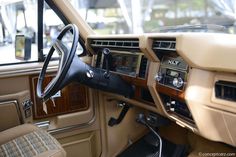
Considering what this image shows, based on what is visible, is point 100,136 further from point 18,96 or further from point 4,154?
point 4,154

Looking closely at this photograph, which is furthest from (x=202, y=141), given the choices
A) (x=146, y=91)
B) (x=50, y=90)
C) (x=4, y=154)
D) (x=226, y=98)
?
(x=4, y=154)

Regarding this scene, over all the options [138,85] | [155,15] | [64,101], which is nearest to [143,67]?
[138,85]

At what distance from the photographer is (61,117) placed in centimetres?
214

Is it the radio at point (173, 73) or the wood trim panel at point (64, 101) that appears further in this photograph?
the wood trim panel at point (64, 101)

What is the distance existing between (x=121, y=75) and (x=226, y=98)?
2.69ft

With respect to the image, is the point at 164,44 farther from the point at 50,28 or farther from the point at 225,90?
the point at 50,28

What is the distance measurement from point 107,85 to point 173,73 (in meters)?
0.50

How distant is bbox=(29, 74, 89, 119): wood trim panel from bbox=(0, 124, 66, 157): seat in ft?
0.82

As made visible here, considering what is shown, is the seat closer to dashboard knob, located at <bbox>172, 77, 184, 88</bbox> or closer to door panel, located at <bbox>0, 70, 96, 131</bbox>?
door panel, located at <bbox>0, 70, 96, 131</bbox>

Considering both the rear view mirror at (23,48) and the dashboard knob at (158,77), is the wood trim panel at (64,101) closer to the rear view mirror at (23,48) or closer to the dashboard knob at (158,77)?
the rear view mirror at (23,48)

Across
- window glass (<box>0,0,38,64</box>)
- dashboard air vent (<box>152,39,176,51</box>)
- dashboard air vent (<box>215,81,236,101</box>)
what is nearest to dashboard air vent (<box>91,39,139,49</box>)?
dashboard air vent (<box>152,39,176,51</box>)

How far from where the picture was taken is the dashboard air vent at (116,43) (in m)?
1.74

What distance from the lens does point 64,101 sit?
2.17m

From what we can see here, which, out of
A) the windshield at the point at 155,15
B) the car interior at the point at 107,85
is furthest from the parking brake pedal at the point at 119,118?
the windshield at the point at 155,15
